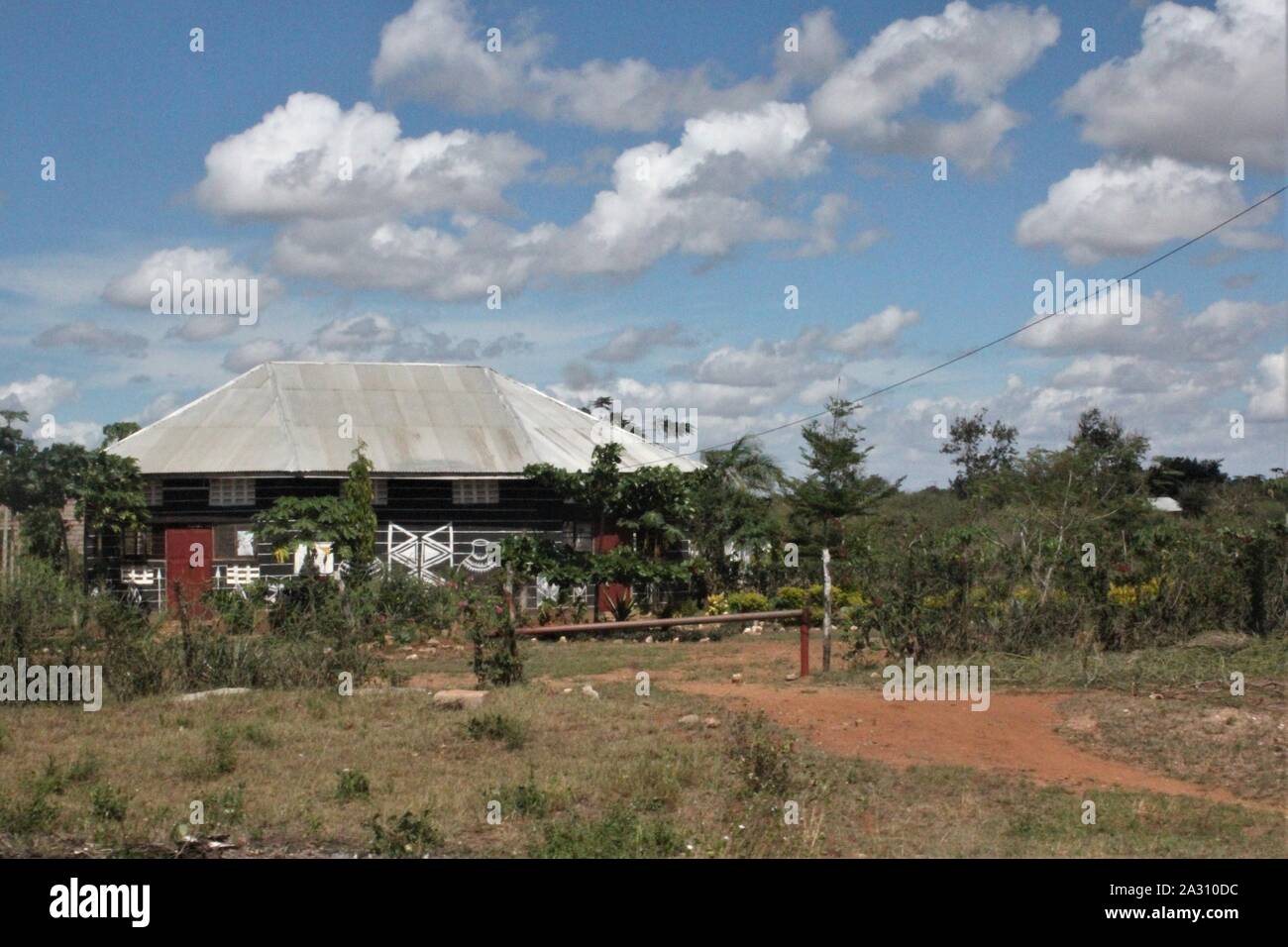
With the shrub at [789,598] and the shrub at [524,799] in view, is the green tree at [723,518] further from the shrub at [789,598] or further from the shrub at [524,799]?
the shrub at [524,799]

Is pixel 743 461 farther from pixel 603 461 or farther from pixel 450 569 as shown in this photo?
pixel 450 569

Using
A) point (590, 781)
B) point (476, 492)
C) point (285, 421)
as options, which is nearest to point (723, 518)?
point (476, 492)

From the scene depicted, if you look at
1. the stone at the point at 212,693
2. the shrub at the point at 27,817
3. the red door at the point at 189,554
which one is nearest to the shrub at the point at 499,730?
the stone at the point at 212,693

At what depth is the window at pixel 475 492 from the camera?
28.8 m

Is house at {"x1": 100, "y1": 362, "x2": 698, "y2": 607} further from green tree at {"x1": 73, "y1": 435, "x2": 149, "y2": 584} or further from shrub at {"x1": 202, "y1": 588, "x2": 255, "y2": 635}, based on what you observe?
shrub at {"x1": 202, "y1": 588, "x2": 255, "y2": 635}

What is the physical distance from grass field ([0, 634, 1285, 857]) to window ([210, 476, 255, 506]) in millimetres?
14526

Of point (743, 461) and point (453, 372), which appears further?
point (453, 372)

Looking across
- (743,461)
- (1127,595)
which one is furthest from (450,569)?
(1127,595)

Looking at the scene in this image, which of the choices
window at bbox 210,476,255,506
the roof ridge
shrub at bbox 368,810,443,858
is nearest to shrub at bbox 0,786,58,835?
shrub at bbox 368,810,443,858

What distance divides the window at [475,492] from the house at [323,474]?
22 millimetres

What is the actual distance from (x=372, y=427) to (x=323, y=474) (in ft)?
8.04
